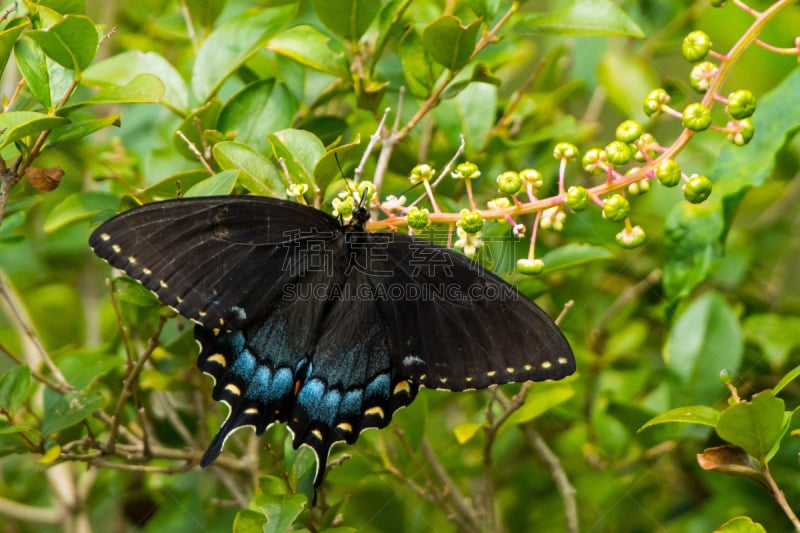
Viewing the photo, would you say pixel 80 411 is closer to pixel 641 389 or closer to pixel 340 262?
pixel 340 262

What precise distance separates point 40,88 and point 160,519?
1268 mm

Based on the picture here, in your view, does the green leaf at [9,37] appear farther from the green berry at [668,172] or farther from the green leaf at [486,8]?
the green berry at [668,172]

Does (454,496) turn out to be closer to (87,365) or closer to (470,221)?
(470,221)

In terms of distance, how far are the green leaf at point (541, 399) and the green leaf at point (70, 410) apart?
0.81m

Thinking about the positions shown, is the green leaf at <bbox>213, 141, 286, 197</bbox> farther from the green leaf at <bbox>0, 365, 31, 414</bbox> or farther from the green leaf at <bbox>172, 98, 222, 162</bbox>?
the green leaf at <bbox>0, 365, 31, 414</bbox>

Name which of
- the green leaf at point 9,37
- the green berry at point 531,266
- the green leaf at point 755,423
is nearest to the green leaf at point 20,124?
the green leaf at point 9,37

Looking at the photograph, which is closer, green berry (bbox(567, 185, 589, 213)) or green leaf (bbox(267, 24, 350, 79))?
green berry (bbox(567, 185, 589, 213))

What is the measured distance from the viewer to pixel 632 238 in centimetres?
149

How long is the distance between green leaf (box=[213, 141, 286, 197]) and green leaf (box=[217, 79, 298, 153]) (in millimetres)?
131

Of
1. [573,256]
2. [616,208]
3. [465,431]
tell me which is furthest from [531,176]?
[465,431]

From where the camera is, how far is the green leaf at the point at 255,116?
1762 mm

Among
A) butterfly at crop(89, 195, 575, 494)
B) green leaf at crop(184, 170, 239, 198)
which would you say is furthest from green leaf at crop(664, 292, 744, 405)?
green leaf at crop(184, 170, 239, 198)

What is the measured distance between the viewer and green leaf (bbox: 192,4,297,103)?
1764 mm

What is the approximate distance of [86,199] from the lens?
6.05ft
